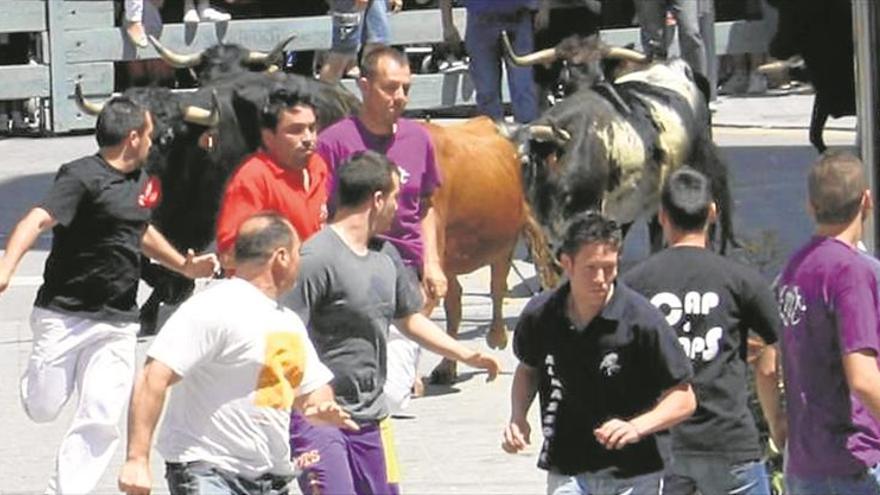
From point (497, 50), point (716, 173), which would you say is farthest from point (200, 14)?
point (716, 173)

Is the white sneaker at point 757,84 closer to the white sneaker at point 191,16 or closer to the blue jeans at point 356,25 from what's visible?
the white sneaker at point 191,16

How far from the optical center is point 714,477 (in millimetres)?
7891

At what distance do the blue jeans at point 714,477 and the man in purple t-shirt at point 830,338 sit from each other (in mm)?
398

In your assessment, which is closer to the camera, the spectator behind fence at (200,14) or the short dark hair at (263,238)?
the short dark hair at (263,238)

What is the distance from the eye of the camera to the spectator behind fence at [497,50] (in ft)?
53.2

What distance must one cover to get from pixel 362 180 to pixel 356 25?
392 inches

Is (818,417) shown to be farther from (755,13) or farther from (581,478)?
(755,13)

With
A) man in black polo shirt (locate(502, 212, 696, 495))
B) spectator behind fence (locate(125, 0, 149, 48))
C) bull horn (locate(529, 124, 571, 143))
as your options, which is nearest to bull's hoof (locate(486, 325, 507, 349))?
bull horn (locate(529, 124, 571, 143))

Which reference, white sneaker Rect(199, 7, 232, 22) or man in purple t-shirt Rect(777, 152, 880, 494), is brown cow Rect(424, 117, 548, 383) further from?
white sneaker Rect(199, 7, 232, 22)

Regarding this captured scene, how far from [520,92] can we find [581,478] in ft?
30.1

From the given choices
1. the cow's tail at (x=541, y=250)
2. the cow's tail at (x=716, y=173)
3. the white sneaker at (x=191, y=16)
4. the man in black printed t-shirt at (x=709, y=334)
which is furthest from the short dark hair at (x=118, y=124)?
the white sneaker at (x=191, y=16)

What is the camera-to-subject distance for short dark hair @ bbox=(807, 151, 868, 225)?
736 cm

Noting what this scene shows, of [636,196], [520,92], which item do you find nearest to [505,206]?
[636,196]

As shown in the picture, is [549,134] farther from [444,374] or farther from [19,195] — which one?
[19,195]
